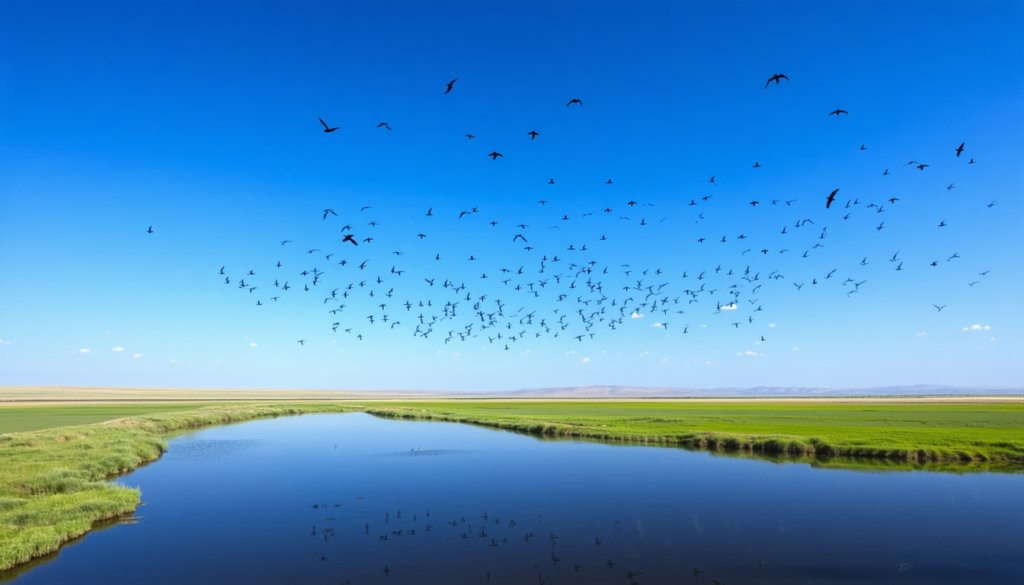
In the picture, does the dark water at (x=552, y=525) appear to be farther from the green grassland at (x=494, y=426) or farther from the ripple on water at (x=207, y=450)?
the ripple on water at (x=207, y=450)

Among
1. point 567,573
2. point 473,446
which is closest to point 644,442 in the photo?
point 473,446

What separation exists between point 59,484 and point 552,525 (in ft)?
86.5

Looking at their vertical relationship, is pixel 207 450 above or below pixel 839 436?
below

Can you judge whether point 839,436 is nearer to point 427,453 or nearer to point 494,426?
point 427,453

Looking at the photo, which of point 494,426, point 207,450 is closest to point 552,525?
point 207,450

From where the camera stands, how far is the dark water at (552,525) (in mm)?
20156

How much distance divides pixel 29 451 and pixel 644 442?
51.1m

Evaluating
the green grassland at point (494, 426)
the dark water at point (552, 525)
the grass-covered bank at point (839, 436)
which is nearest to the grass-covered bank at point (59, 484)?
the green grassland at point (494, 426)

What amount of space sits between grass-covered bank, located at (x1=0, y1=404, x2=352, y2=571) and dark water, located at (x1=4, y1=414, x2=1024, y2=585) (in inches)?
38.8

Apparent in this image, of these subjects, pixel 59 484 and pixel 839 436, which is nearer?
pixel 59 484

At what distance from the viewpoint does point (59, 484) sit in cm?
2931

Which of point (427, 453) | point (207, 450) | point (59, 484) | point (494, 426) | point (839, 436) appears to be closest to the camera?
point (59, 484)

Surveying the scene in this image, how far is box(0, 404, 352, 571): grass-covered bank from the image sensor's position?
21828 millimetres

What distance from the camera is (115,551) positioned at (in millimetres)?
22125
